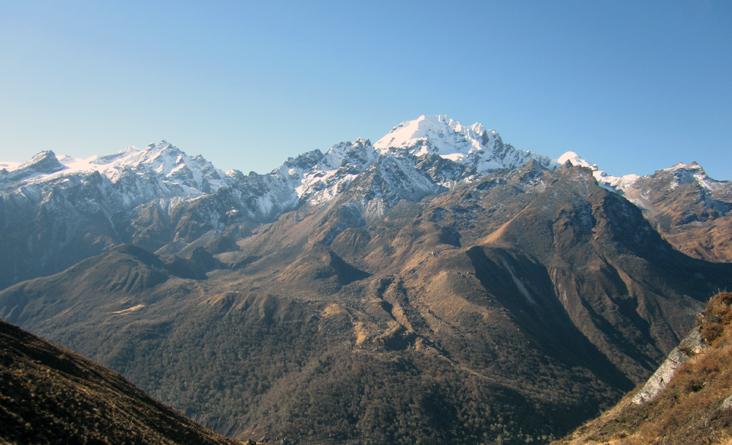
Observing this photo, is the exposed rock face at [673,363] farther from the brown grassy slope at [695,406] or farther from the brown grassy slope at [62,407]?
the brown grassy slope at [62,407]

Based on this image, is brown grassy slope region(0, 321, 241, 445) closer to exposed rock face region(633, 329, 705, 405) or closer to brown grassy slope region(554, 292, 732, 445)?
brown grassy slope region(554, 292, 732, 445)

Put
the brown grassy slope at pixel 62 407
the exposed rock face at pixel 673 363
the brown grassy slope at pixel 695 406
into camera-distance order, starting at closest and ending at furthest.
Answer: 1. the brown grassy slope at pixel 62 407
2. the brown grassy slope at pixel 695 406
3. the exposed rock face at pixel 673 363

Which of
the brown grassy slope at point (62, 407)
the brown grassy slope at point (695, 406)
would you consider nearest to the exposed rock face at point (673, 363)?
the brown grassy slope at point (695, 406)

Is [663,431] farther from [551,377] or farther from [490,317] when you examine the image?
[490,317]

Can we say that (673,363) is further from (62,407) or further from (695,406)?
(62,407)

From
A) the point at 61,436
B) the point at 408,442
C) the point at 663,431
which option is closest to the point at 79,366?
the point at 61,436

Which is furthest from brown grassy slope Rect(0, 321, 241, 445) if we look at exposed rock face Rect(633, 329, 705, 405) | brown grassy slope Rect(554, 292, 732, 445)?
exposed rock face Rect(633, 329, 705, 405)
